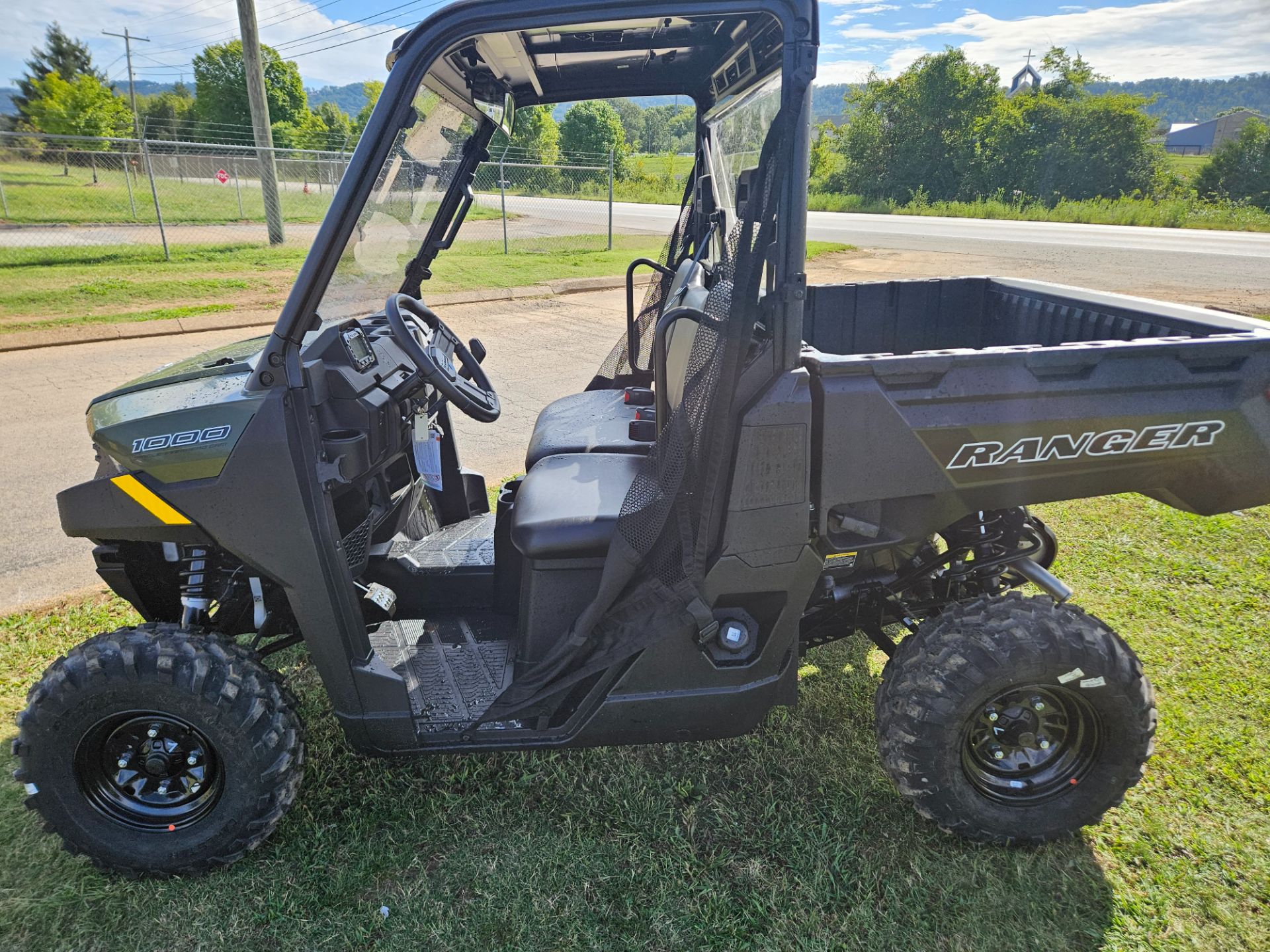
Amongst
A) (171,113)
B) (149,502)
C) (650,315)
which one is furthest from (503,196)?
(171,113)

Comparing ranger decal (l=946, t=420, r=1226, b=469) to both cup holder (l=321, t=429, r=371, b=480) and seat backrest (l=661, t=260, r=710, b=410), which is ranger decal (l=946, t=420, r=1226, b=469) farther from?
cup holder (l=321, t=429, r=371, b=480)

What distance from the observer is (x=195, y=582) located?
2293mm

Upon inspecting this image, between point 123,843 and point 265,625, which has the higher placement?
point 265,625

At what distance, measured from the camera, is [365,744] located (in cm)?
229

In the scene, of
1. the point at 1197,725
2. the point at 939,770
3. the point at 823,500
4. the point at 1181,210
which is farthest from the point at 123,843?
the point at 1181,210

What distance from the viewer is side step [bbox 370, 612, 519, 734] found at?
237 cm

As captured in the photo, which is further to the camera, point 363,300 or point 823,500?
point 363,300

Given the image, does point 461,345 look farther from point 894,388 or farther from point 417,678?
point 894,388

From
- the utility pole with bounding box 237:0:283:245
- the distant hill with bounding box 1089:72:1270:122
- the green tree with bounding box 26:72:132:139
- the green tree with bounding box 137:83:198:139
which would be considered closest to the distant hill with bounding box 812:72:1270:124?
the distant hill with bounding box 1089:72:1270:122

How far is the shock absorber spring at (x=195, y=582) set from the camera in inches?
90.0

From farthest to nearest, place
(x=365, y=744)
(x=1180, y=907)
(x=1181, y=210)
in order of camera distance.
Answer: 1. (x=1181, y=210)
2. (x=365, y=744)
3. (x=1180, y=907)

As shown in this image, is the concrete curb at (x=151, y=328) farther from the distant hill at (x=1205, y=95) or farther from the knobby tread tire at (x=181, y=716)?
the distant hill at (x=1205, y=95)

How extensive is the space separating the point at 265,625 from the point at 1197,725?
3087mm

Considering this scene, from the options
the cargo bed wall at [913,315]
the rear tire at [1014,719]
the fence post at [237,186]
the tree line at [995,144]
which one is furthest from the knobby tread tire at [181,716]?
the tree line at [995,144]
